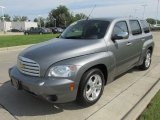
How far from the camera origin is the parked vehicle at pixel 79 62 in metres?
4.11

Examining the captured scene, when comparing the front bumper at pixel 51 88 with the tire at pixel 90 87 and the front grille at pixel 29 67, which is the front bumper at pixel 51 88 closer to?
the front grille at pixel 29 67

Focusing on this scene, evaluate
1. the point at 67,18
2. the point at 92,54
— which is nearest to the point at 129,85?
the point at 92,54

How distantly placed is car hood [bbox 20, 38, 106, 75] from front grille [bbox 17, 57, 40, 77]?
68 mm

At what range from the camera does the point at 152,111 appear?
14.2 feet

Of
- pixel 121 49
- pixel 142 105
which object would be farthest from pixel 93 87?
pixel 121 49

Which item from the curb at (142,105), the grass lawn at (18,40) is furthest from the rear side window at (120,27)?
the grass lawn at (18,40)

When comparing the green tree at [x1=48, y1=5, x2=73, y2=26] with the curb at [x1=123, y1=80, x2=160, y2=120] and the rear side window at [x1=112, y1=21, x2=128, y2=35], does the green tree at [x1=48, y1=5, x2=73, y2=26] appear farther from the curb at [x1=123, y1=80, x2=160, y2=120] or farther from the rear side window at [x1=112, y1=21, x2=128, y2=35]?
the curb at [x1=123, y1=80, x2=160, y2=120]

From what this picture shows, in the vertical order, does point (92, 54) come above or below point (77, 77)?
above

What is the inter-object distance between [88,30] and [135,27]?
1.72m

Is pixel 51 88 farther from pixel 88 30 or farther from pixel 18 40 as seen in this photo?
pixel 18 40

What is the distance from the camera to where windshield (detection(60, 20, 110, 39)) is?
5.28m

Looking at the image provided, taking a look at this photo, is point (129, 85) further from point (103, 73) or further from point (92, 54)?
point (92, 54)

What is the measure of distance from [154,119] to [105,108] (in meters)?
0.93

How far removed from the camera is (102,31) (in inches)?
208
